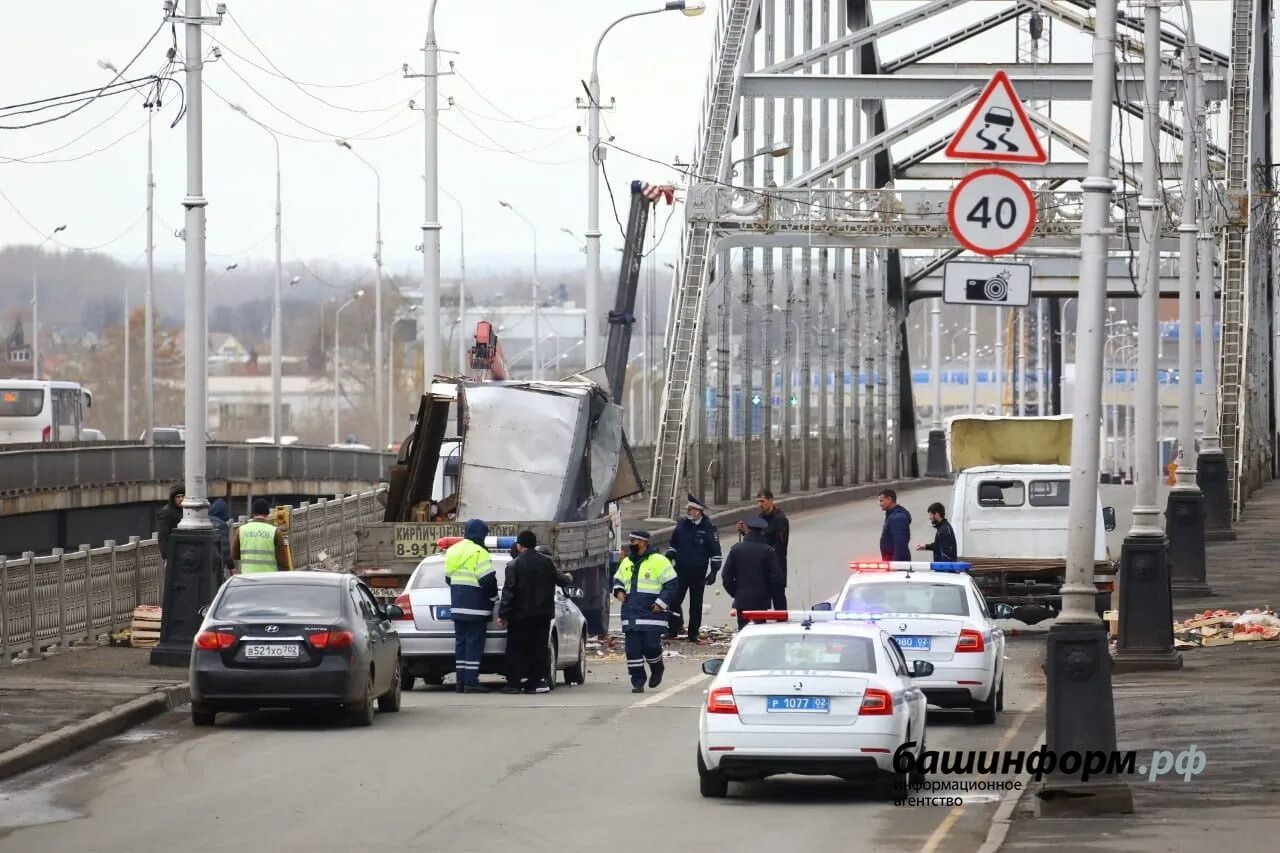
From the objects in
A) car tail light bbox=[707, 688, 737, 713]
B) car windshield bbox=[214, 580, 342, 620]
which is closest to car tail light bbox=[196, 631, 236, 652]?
car windshield bbox=[214, 580, 342, 620]

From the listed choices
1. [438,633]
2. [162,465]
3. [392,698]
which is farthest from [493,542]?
[162,465]

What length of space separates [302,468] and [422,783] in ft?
182

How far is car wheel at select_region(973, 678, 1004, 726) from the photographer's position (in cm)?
1912

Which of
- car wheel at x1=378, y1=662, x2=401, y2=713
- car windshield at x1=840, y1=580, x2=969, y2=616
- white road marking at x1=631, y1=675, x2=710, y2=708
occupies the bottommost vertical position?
white road marking at x1=631, y1=675, x2=710, y2=708

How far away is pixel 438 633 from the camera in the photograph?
76.1 ft

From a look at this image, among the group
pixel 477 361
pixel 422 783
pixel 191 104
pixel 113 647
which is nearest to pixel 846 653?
pixel 422 783

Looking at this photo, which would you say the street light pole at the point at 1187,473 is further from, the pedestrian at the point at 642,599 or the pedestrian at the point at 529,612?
the pedestrian at the point at 529,612

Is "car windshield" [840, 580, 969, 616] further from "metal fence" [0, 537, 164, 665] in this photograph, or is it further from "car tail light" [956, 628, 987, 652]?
"metal fence" [0, 537, 164, 665]

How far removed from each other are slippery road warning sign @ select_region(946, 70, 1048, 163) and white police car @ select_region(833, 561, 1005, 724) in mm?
5057

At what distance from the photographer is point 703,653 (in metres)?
27.9

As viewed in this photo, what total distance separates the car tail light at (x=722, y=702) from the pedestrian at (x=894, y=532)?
1338 cm

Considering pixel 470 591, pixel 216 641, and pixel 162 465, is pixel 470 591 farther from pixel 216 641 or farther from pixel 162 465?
pixel 162 465

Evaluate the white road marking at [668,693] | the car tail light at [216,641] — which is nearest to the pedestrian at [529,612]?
the white road marking at [668,693]

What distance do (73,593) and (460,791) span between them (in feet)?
38.7
